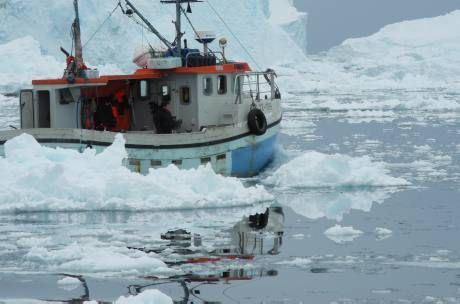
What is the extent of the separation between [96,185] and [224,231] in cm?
214

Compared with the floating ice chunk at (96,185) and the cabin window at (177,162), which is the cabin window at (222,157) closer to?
the cabin window at (177,162)

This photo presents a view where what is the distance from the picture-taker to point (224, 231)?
1186 centimetres

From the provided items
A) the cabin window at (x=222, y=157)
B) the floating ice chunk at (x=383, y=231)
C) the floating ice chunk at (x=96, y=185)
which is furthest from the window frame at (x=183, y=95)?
the floating ice chunk at (x=383, y=231)

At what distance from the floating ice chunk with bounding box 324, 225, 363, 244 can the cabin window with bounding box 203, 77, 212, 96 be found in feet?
18.8

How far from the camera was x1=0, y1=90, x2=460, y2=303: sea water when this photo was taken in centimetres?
895

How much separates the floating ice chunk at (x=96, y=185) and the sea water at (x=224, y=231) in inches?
0.6

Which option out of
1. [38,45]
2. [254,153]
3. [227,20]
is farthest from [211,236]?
[227,20]

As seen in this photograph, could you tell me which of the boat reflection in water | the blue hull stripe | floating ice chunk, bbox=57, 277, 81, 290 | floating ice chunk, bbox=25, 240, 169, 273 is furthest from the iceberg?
floating ice chunk, bbox=57, 277, 81, 290

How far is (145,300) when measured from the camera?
775 cm

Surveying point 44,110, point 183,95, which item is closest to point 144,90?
point 183,95

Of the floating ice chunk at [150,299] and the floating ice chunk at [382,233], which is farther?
the floating ice chunk at [382,233]

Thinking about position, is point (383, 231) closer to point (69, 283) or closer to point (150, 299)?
point (69, 283)

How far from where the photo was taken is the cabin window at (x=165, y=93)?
17188 mm

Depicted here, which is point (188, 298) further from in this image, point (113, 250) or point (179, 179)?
point (179, 179)
